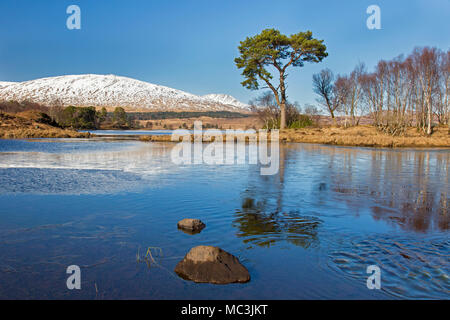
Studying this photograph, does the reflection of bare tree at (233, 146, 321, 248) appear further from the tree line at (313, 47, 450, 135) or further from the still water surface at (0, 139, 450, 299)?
the tree line at (313, 47, 450, 135)

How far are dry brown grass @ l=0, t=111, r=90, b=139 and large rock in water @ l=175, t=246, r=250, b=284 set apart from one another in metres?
46.6

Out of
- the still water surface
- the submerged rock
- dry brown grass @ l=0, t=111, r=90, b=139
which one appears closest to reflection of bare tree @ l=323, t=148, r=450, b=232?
the still water surface

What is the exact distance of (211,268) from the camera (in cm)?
468

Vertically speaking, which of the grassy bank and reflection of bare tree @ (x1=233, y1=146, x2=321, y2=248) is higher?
the grassy bank

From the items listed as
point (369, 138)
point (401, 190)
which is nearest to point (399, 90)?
point (369, 138)

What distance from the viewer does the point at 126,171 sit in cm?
1460

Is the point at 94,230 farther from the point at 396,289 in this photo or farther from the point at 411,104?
the point at 411,104

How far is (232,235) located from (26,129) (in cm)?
5060

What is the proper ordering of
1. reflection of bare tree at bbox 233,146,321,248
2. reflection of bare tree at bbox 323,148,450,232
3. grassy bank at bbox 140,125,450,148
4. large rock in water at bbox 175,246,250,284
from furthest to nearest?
grassy bank at bbox 140,125,450,148, reflection of bare tree at bbox 323,148,450,232, reflection of bare tree at bbox 233,146,321,248, large rock in water at bbox 175,246,250,284

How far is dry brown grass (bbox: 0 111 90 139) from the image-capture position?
1773 inches

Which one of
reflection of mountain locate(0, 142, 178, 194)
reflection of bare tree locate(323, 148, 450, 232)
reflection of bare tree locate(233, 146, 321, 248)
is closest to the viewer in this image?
reflection of bare tree locate(233, 146, 321, 248)

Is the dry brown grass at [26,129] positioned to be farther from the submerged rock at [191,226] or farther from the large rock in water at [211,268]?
the large rock in water at [211,268]

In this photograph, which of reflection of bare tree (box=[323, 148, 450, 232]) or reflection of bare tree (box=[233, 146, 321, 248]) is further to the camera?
reflection of bare tree (box=[323, 148, 450, 232])
